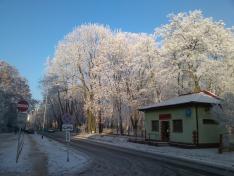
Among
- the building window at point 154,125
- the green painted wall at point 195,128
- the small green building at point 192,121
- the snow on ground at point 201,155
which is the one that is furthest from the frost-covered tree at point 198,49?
the snow on ground at point 201,155

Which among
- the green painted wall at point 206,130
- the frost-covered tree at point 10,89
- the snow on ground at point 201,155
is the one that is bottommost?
the snow on ground at point 201,155

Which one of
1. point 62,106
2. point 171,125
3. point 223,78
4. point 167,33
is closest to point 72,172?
point 171,125

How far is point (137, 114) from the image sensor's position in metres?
56.1

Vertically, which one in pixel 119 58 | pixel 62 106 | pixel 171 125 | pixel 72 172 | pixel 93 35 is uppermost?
pixel 93 35

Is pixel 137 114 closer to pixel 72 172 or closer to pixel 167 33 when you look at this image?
pixel 167 33

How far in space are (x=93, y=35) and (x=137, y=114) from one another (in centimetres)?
1645

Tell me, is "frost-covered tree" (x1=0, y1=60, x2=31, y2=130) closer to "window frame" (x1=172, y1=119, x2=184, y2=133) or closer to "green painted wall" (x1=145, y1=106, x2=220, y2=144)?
"window frame" (x1=172, y1=119, x2=184, y2=133)

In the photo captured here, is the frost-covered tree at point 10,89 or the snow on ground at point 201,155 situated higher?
Answer: the frost-covered tree at point 10,89

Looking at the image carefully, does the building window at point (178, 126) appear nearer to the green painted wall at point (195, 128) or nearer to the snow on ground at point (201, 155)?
the green painted wall at point (195, 128)

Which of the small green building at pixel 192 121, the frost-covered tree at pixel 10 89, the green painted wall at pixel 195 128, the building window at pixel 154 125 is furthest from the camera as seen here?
the frost-covered tree at pixel 10 89

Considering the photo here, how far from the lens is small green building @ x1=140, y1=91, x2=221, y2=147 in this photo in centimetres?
3055

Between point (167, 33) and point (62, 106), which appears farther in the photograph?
point (62, 106)

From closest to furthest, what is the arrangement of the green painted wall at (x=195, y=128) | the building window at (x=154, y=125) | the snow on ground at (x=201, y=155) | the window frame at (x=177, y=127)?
the snow on ground at (x=201, y=155)
the green painted wall at (x=195, y=128)
the window frame at (x=177, y=127)
the building window at (x=154, y=125)

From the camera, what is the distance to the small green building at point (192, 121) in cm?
3055
